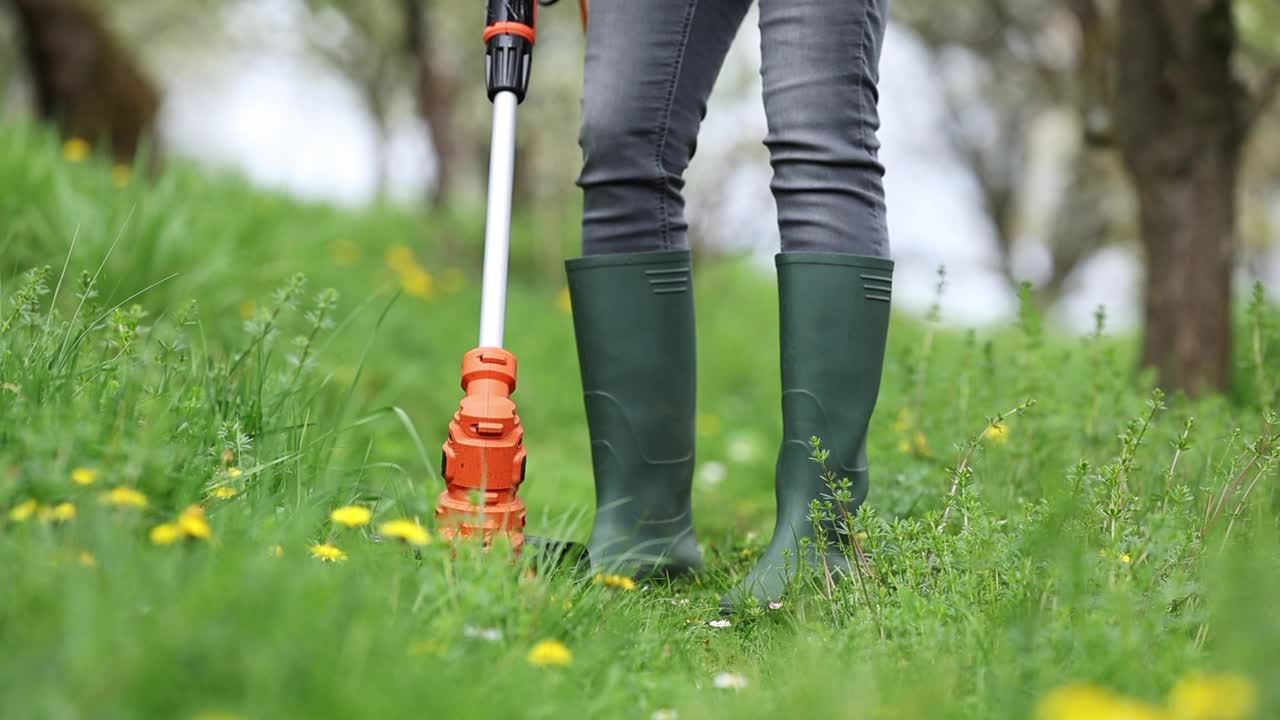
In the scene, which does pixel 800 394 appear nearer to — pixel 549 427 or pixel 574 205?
pixel 549 427

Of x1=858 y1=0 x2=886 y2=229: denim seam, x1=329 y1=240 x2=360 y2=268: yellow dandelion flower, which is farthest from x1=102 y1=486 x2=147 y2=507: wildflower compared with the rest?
x1=329 y1=240 x2=360 y2=268: yellow dandelion flower

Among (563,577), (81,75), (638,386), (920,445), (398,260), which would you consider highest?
(81,75)

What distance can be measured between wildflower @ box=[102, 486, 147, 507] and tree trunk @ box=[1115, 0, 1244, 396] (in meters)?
3.15

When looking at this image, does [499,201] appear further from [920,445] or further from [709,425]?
[709,425]

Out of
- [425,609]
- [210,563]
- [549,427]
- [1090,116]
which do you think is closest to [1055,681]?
[425,609]

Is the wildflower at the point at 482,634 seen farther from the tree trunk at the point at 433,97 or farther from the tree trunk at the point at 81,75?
the tree trunk at the point at 433,97

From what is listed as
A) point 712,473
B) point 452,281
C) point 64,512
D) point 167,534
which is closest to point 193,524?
point 167,534

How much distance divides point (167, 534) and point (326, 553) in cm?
23

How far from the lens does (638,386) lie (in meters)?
1.81

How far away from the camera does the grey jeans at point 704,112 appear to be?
158 cm

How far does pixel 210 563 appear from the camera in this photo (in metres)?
0.98

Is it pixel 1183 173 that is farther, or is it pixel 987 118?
pixel 987 118

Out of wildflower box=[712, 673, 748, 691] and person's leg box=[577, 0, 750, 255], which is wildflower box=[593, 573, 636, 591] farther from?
person's leg box=[577, 0, 750, 255]

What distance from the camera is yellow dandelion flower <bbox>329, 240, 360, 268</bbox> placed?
4914 mm
